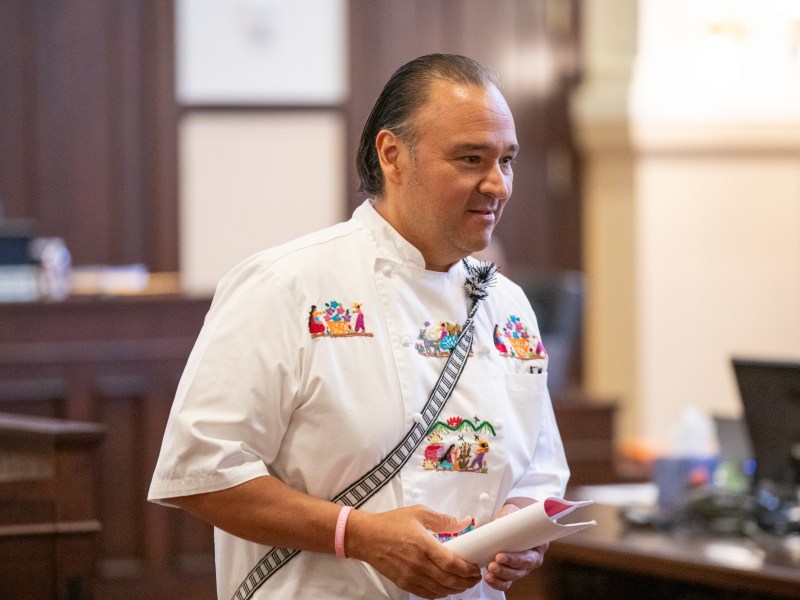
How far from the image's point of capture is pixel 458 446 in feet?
5.75

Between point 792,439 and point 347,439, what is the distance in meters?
1.69

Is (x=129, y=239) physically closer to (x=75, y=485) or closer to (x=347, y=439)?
(x=75, y=485)

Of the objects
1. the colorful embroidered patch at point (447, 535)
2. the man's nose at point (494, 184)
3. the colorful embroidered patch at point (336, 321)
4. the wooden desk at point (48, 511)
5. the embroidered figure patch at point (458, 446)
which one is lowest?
the wooden desk at point (48, 511)

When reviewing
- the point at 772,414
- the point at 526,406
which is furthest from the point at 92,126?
the point at 526,406

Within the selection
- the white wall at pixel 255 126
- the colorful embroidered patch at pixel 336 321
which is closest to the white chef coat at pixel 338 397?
the colorful embroidered patch at pixel 336 321

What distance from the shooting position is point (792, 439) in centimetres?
299

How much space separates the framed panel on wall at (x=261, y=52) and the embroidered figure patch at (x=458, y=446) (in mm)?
4936

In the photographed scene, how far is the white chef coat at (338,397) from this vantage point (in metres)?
1.63

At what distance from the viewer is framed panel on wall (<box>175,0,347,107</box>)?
6.41 metres

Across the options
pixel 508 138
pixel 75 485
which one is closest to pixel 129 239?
pixel 75 485

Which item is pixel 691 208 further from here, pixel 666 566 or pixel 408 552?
pixel 408 552

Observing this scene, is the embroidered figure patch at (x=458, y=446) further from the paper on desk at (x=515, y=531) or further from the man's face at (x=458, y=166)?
the man's face at (x=458, y=166)

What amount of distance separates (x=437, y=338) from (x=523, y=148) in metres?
5.11

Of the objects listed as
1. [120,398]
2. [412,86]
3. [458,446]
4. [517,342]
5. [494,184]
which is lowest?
[120,398]
